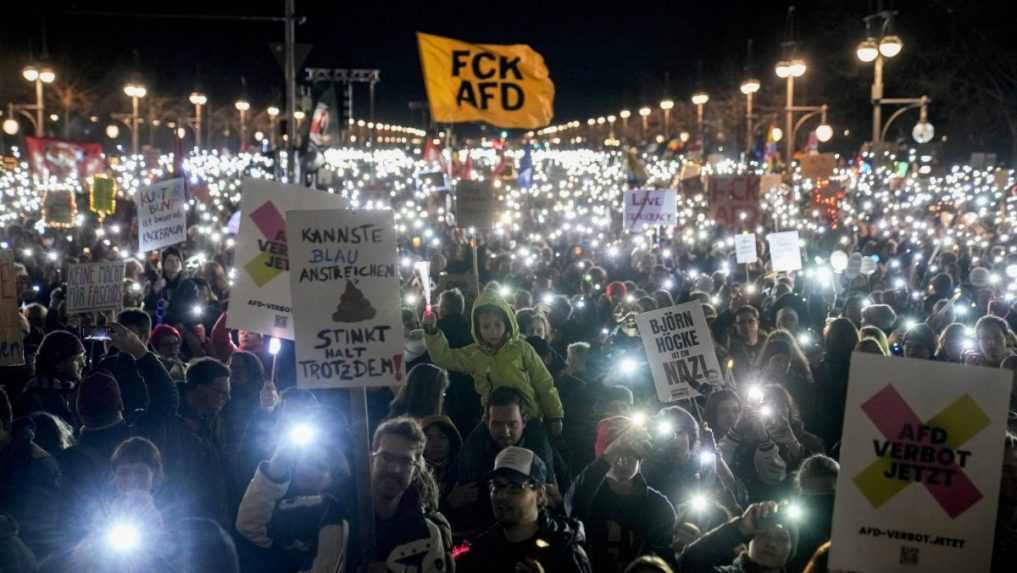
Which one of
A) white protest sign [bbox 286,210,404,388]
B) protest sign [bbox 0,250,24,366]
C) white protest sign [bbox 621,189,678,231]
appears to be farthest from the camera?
white protest sign [bbox 621,189,678,231]

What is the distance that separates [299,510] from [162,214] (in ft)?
30.3

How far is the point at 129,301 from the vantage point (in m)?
12.6

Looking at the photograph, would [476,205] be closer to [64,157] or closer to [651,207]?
[651,207]

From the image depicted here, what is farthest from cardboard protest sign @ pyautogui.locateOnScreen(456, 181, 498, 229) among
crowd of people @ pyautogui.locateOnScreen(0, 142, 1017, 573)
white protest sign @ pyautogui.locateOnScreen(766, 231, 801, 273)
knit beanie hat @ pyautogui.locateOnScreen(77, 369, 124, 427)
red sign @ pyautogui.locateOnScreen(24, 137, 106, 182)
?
red sign @ pyautogui.locateOnScreen(24, 137, 106, 182)

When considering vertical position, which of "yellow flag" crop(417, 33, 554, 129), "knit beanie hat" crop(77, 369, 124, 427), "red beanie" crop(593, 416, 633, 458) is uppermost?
"yellow flag" crop(417, 33, 554, 129)

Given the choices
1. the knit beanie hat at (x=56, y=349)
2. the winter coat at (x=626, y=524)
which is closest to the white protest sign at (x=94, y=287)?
the knit beanie hat at (x=56, y=349)

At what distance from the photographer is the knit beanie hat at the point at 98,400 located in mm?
6137

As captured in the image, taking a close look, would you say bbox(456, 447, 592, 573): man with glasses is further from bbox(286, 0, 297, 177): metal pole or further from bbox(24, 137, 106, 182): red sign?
bbox(24, 137, 106, 182): red sign

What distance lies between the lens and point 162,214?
1345cm

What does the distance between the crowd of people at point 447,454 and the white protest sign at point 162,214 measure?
1.92 m

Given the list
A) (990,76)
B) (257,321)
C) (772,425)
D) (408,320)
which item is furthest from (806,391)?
(990,76)

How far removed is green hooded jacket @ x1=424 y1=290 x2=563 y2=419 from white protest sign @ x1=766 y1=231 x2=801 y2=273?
8222mm

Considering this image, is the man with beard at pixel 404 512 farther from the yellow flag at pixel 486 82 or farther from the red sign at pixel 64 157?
the red sign at pixel 64 157

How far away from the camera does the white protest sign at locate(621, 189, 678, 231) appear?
19438 millimetres
